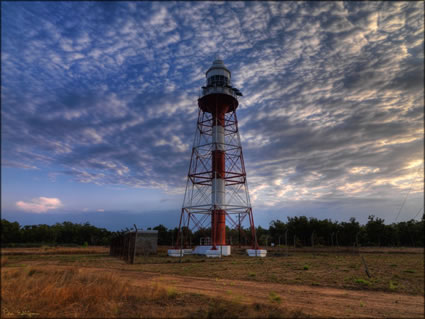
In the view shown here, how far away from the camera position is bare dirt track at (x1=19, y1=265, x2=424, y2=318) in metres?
9.36

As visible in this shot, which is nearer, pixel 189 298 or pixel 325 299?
pixel 325 299

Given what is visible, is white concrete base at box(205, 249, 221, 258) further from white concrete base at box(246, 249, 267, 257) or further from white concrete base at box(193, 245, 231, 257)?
white concrete base at box(246, 249, 267, 257)

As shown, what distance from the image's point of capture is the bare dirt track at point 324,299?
9.36 m

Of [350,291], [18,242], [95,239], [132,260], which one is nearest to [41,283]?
[18,242]

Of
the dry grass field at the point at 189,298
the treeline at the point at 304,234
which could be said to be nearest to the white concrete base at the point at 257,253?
the treeline at the point at 304,234

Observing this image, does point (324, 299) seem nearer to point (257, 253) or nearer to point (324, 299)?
point (324, 299)

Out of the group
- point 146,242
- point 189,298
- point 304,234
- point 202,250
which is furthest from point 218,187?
point 304,234

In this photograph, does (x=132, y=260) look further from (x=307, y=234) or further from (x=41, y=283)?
(x=307, y=234)

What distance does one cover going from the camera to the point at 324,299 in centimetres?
1198

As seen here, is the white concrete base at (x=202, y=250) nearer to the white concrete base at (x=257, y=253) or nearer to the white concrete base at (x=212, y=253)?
the white concrete base at (x=212, y=253)

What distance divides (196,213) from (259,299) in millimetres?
34212

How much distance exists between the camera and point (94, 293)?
36.6 feet

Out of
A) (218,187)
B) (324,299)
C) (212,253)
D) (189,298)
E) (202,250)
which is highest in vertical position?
(218,187)

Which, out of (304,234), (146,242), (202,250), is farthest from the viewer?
(304,234)
